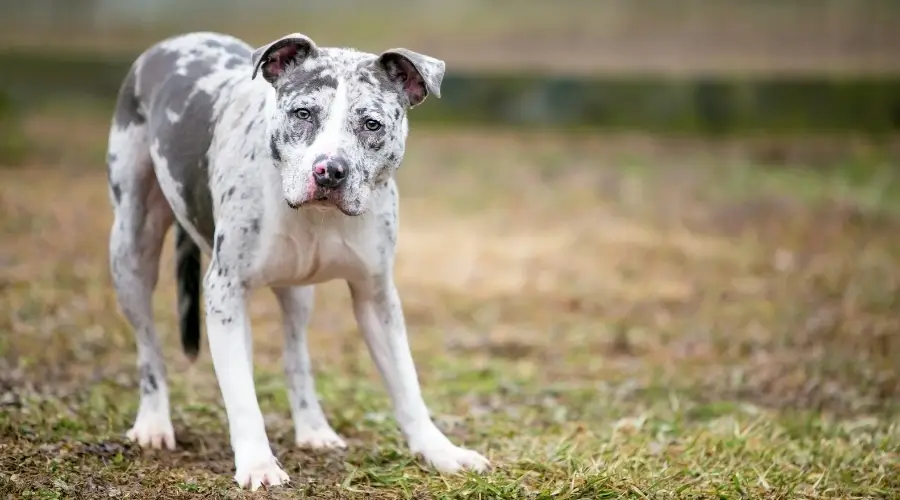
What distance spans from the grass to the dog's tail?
1.17 ft

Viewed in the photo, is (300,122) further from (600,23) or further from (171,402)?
(600,23)

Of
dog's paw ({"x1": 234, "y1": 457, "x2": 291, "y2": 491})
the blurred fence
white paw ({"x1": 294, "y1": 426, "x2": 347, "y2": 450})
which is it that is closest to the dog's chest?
dog's paw ({"x1": 234, "y1": 457, "x2": 291, "y2": 491})

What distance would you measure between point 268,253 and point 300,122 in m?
0.52

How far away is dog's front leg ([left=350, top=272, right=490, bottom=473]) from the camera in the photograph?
4.80 metres

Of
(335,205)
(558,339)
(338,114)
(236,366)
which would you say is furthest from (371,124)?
(558,339)

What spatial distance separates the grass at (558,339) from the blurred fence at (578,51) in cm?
64

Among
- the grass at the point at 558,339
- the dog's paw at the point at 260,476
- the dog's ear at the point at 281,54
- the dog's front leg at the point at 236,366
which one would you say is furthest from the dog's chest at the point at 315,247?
the grass at the point at 558,339

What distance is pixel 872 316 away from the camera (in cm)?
815

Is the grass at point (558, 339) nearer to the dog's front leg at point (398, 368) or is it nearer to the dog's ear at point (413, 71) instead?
the dog's front leg at point (398, 368)

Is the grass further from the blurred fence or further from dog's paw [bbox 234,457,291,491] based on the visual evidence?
the blurred fence

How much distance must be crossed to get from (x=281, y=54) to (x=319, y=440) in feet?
5.70

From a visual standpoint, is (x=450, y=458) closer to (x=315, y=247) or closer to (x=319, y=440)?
(x=319, y=440)

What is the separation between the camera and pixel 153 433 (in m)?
5.18

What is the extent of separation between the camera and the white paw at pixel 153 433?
513cm
